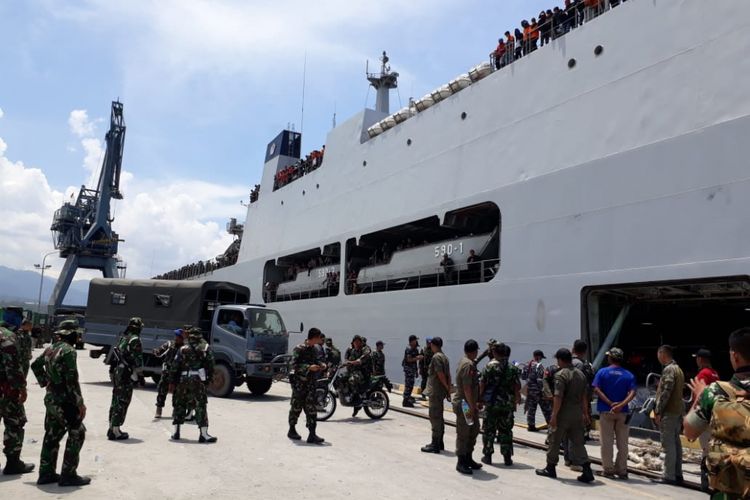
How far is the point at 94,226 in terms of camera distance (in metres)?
44.2

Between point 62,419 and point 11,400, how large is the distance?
0.61 m

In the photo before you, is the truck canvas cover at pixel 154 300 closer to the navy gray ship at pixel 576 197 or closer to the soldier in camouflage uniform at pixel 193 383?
the navy gray ship at pixel 576 197

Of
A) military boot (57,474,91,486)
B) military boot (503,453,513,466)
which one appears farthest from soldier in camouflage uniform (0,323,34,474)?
military boot (503,453,513,466)

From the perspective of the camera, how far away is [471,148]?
498 inches

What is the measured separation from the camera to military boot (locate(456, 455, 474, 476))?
5828 millimetres

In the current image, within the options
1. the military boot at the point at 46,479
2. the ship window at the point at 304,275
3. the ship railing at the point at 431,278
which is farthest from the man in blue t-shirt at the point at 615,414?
the ship window at the point at 304,275

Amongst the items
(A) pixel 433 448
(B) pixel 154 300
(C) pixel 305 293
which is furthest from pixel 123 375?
(C) pixel 305 293

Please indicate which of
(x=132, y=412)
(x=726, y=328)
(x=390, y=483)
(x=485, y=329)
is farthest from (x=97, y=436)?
(x=726, y=328)

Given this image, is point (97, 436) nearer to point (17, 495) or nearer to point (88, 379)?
point (17, 495)

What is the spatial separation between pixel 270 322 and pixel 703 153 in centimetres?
859

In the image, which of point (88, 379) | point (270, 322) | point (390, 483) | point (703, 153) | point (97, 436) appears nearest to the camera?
point (390, 483)

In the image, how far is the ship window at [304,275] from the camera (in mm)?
18134

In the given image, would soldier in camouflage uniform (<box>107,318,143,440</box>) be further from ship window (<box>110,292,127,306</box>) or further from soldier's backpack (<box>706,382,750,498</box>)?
soldier's backpack (<box>706,382,750,498</box>)

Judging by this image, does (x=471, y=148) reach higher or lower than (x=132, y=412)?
higher
